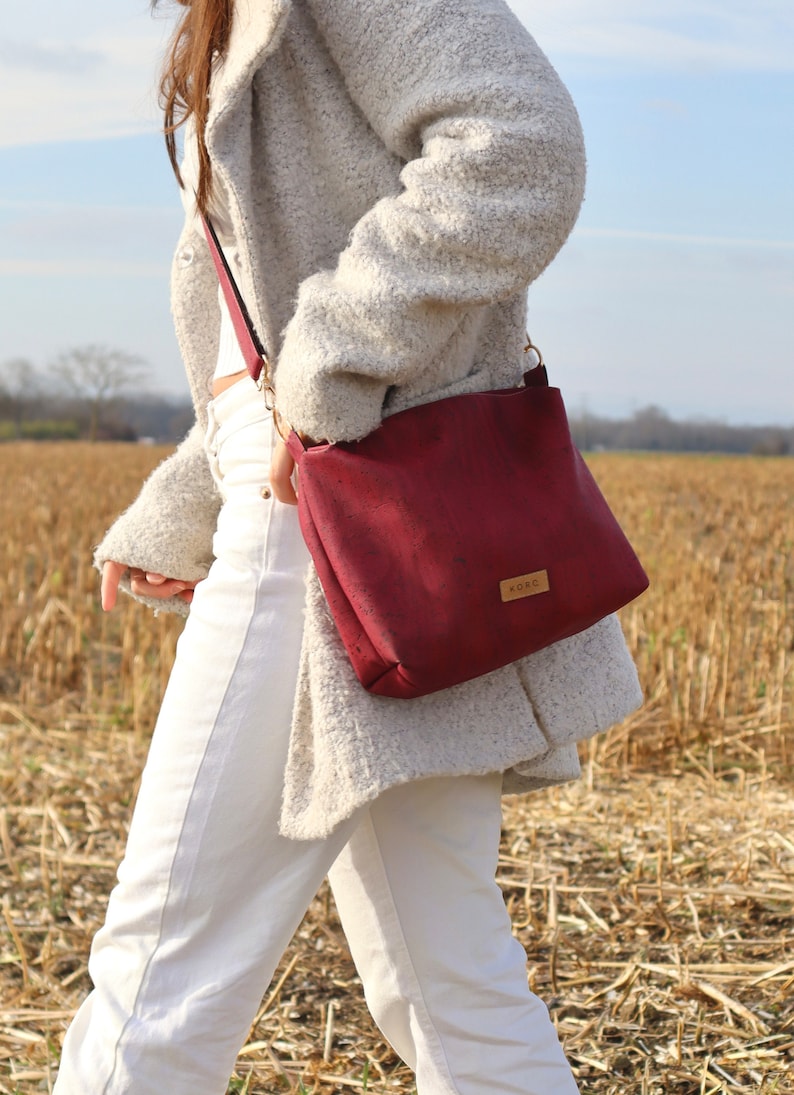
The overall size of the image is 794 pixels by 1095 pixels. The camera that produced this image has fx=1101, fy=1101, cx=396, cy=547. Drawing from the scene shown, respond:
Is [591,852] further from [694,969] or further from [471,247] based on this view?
[471,247]

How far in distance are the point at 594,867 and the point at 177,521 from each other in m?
1.70

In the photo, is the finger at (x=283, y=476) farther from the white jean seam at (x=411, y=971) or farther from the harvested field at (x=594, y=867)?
the harvested field at (x=594, y=867)

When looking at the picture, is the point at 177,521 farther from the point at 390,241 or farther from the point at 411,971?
the point at 411,971

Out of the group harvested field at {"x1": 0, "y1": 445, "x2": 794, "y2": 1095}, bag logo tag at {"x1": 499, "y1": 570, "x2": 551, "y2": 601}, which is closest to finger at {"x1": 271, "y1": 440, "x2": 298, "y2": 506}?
bag logo tag at {"x1": 499, "y1": 570, "x2": 551, "y2": 601}

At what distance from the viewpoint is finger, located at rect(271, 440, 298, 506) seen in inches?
46.9

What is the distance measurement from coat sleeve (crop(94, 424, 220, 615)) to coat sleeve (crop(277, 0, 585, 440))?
13.3 inches

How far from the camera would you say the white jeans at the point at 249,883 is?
117 cm

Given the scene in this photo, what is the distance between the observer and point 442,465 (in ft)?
3.74

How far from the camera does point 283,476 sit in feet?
3.90

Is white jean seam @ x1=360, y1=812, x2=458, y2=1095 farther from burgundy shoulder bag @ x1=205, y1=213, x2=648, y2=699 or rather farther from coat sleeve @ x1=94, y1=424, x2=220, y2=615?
coat sleeve @ x1=94, y1=424, x2=220, y2=615

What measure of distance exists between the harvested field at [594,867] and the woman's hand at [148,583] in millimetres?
894

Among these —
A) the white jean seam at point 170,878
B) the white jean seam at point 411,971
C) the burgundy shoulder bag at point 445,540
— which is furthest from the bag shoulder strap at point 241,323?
the white jean seam at point 411,971

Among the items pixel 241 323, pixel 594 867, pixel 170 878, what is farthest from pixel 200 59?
pixel 594 867

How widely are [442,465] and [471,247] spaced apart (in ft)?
0.73
